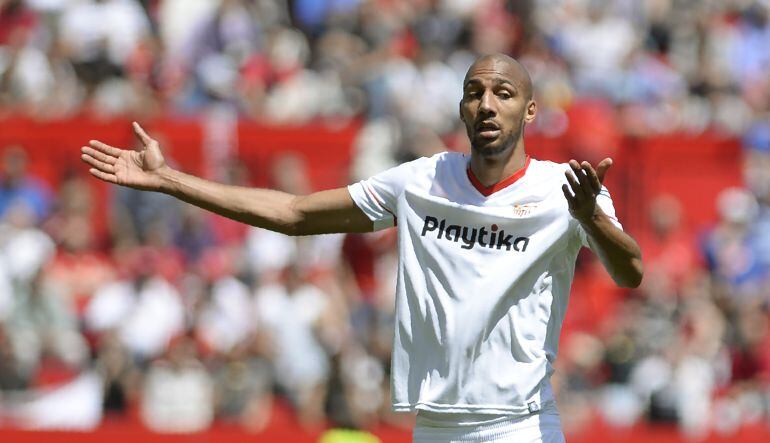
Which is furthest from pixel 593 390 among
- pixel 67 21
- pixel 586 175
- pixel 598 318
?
pixel 586 175

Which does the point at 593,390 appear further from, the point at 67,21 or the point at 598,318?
the point at 67,21

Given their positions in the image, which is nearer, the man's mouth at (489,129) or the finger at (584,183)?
the finger at (584,183)

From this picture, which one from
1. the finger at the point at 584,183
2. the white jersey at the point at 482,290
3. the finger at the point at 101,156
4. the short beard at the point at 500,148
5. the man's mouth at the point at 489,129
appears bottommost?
the white jersey at the point at 482,290

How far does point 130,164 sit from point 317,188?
8661 mm

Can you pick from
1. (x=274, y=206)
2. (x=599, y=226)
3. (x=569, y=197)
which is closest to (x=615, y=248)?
(x=599, y=226)

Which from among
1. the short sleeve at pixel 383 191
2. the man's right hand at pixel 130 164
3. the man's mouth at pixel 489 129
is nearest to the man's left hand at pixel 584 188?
the man's mouth at pixel 489 129

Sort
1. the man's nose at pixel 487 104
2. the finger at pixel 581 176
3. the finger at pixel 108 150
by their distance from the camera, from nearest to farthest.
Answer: the finger at pixel 581 176, the man's nose at pixel 487 104, the finger at pixel 108 150

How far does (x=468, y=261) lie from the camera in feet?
20.0

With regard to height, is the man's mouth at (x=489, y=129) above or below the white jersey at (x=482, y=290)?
above

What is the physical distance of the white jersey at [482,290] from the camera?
19.8ft

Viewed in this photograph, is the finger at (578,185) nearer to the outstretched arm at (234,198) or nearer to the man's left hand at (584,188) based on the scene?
the man's left hand at (584,188)

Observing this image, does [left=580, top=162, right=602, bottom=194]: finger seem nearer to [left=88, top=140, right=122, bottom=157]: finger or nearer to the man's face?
the man's face

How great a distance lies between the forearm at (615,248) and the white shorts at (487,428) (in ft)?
2.05

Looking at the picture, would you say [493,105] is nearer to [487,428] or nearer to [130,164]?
[487,428]
